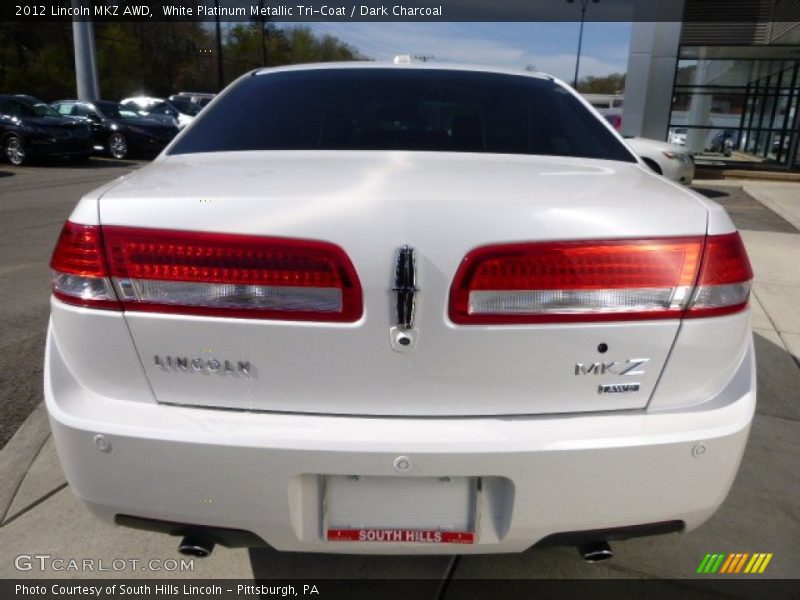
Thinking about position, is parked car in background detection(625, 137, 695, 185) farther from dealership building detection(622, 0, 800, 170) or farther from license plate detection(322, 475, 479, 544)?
license plate detection(322, 475, 479, 544)

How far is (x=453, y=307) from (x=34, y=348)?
3385 millimetres

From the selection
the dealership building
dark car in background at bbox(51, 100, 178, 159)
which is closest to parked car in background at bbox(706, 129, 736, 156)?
the dealership building

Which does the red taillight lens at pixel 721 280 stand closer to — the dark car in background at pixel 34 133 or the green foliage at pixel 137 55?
the dark car in background at pixel 34 133

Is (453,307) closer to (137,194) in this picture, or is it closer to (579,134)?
(137,194)

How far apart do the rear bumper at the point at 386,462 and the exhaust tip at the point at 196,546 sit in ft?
0.27

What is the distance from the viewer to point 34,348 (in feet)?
12.7

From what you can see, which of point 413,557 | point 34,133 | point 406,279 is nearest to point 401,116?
point 406,279

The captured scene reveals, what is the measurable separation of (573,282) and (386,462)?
59cm

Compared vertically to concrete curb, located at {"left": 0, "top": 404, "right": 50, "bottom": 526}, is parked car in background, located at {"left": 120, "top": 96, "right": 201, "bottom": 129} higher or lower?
higher

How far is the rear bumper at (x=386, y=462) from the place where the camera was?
1457mm

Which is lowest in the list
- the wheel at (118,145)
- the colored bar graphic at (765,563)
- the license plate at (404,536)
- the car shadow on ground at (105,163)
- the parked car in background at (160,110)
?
the car shadow on ground at (105,163)

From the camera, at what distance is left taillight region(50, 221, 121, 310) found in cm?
150

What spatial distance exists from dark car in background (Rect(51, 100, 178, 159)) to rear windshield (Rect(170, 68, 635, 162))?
15.1 m

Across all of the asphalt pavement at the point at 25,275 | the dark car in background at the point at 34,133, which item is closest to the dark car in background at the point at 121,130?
the dark car in background at the point at 34,133
